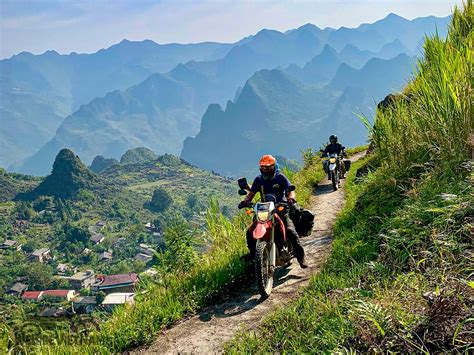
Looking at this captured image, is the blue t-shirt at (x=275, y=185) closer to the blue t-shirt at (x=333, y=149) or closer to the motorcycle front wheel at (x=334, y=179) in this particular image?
the motorcycle front wheel at (x=334, y=179)

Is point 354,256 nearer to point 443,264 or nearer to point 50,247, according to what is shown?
point 443,264

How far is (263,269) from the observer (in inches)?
225

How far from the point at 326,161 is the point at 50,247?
90009 millimetres

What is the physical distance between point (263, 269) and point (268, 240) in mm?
483

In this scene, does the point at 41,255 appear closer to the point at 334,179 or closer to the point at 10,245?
the point at 10,245

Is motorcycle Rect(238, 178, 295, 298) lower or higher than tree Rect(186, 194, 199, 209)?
lower

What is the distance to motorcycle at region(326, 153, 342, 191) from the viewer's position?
13.3 meters

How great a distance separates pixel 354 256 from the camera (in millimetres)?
5527

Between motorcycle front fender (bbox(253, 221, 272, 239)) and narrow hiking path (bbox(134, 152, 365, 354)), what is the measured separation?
0.91 meters

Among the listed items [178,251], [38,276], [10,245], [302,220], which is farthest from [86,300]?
[10,245]

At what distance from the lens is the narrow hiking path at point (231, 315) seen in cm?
485

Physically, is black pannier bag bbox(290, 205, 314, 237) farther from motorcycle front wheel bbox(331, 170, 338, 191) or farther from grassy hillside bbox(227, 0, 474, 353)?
motorcycle front wheel bbox(331, 170, 338, 191)

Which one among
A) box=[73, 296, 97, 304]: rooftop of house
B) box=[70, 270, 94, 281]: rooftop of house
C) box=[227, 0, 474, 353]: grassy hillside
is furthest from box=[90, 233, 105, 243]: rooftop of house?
box=[227, 0, 474, 353]: grassy hillside

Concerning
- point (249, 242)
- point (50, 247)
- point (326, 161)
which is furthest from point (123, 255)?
point (249, 242)
